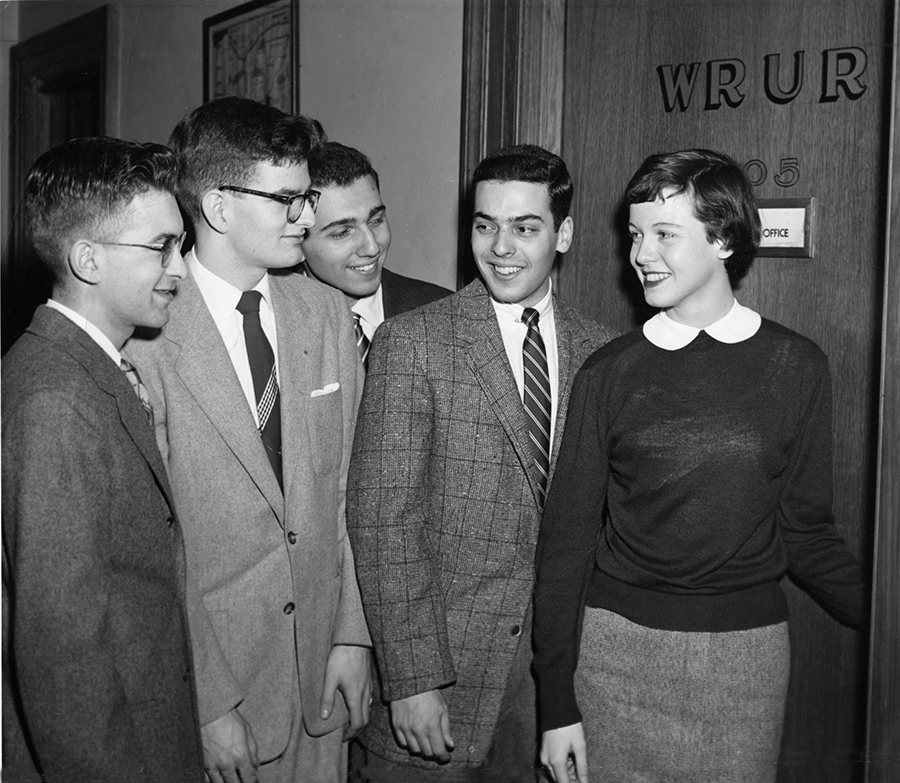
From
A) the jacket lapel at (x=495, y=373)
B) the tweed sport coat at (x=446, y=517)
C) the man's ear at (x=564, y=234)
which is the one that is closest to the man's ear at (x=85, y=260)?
the tweed sport coat at (x=446, y=517)

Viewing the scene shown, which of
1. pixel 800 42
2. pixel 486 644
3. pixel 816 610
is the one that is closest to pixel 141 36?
pixel 800 42

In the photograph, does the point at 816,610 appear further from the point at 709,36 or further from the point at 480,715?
the point at 709,36

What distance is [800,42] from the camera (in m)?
1.97

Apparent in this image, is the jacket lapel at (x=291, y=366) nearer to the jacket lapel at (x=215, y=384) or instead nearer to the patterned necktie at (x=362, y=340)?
the jacket lapel at (x=215, y=384)

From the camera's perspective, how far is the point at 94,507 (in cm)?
149

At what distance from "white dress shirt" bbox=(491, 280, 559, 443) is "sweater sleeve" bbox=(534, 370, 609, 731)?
0.18 m

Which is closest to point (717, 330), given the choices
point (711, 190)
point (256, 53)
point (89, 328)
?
point (711, 190)


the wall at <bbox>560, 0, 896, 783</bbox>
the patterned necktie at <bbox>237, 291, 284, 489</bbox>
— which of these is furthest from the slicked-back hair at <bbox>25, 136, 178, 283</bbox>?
the wall at <bbox>560, 0, 896, 783</bbox>

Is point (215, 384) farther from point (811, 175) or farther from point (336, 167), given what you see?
point (811, 175)

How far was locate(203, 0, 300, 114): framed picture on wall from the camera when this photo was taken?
2887 mm

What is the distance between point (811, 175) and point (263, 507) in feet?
4.43

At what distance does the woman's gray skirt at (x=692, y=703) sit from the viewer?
171 centimetres

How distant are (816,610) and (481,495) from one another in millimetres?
801

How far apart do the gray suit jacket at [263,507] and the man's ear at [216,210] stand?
0.44 ft
